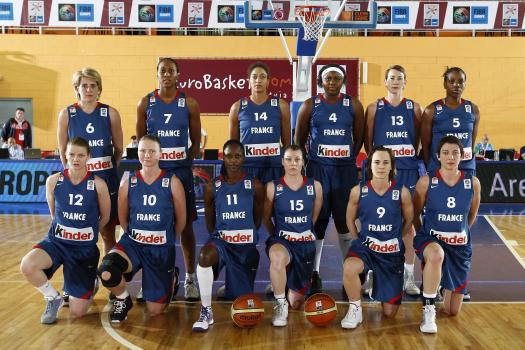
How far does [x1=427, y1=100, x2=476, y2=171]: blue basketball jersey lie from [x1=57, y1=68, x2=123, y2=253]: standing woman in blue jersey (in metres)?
2.50

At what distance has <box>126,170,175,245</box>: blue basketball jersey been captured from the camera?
387cm

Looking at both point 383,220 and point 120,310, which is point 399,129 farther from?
point 120,310

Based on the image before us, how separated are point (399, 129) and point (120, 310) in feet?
8.16

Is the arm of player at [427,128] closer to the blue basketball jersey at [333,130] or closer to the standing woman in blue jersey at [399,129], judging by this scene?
the standing woman in blue jersey at [399,129]

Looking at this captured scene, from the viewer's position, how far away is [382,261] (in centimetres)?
381

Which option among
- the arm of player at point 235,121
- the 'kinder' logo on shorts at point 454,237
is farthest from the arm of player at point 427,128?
the arm of player at point 235,121

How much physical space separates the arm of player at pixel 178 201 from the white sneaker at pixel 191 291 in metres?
0.60

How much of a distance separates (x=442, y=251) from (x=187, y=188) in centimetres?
195

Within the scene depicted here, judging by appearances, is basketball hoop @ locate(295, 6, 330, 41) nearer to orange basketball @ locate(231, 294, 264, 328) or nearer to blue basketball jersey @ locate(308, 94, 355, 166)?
blue basketball jersey @ locate(308, 94, 355, 166)

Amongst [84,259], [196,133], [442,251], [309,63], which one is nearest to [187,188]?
[196,133]

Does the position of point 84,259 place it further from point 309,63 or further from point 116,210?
point 309,63

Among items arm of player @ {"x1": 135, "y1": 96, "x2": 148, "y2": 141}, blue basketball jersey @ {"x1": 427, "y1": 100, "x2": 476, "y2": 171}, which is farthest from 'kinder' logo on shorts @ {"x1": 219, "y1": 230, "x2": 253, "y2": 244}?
blue basketball jersey @ {"x1": 427, "y1": 100, "x2": 476, "y2": 171}

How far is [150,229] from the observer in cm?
388

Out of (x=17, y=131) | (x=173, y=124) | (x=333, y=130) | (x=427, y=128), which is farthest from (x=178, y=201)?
(x=17, y=131)
